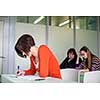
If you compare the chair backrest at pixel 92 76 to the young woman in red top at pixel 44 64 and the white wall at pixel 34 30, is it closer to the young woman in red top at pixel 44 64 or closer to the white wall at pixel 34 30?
the young woman in red top at pixel 44 64

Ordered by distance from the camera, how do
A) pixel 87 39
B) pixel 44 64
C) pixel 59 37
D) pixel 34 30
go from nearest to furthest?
pixel 44 64 → pixel 34 30 → pixel 59 37 → pixel 87 39

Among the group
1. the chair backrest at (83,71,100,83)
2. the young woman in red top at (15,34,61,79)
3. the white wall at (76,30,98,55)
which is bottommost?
the chair backrest at (83,71,100,83)

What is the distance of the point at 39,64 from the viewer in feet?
4.30

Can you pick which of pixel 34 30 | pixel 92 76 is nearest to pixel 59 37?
pixel 34 30

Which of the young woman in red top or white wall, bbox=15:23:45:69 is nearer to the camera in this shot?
the young woman in red top

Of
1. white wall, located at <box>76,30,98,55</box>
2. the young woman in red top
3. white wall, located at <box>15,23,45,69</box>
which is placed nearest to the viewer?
the young woman in red top

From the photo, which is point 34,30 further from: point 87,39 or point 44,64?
point 44,64

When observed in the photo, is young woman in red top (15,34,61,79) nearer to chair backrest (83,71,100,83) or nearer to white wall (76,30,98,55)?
chair backrest (83,71,100,83)

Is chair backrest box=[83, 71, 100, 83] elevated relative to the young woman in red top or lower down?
lower down

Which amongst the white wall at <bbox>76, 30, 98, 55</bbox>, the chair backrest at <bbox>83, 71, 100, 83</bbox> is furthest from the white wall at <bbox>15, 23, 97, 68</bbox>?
the chair backrest at <bbox>83, 71, 100, 83</bbox>

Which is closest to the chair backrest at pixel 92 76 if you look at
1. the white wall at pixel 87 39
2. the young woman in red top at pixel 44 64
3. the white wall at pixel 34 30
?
the young woman in red top at pixel 44 64

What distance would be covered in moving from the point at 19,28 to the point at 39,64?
1640 millimetres
